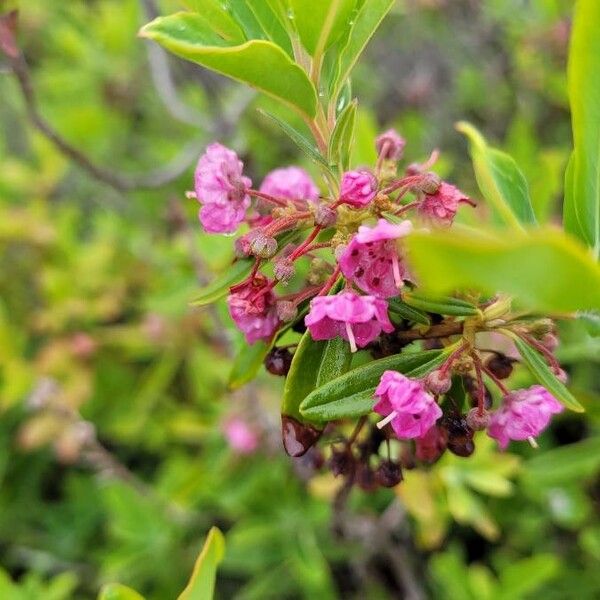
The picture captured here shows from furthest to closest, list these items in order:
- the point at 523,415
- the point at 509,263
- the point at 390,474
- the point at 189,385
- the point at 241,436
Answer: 1. the point at 189,385
2. the point at 241,436
3. the point at 390,474
4. the point at 523,415
5. the point at 509,263

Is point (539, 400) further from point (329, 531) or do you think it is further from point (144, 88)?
point (144, 88)

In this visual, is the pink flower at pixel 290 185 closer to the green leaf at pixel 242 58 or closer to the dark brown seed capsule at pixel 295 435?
the green leaf at pixel 242 58

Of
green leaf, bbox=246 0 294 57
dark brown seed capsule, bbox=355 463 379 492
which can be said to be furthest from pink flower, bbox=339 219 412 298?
dark brown seed capsule, bbox=355 463 379 492

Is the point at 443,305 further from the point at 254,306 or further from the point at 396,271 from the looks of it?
the point at 254,306

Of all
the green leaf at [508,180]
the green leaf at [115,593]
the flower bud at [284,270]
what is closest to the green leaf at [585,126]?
the green leaf at [508,180]

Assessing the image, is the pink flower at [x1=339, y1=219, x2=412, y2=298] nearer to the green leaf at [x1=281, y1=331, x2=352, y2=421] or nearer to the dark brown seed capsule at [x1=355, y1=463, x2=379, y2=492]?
the green leaf at [x1=281, y1=331, x2=352, y2=421]

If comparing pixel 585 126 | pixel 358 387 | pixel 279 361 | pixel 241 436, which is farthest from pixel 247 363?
pixel 241 436

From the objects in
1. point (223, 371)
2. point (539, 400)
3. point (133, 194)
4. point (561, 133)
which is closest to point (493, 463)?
point (223, 371)
